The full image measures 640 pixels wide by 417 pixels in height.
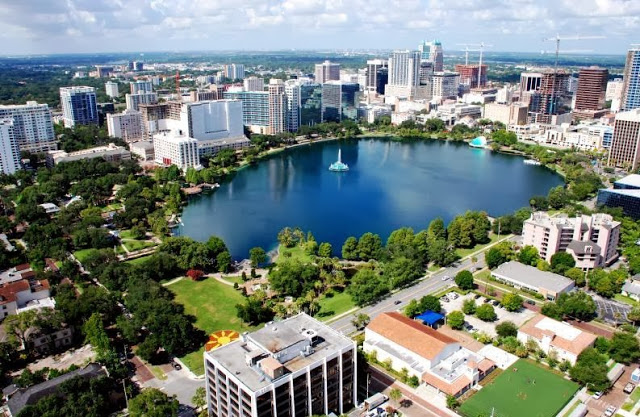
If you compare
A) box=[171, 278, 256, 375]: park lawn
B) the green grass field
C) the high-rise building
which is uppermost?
the high-rise building

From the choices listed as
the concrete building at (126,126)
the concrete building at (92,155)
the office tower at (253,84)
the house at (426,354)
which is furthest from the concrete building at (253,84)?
the house at (426,354)

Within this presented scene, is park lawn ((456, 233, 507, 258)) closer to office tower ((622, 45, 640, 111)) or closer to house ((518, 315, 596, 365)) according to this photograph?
house ((518, 315, 596, 365))

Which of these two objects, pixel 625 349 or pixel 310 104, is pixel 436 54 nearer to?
pixel 310 104

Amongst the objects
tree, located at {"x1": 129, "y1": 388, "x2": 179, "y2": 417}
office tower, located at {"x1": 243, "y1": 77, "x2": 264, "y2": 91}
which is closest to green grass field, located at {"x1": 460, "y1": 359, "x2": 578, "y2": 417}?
tree, located at {"x1": 129, "y1": 388, "x2": 179, "y2": 417}

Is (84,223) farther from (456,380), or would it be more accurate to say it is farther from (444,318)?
(456,380)

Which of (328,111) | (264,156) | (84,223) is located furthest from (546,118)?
(84,223)

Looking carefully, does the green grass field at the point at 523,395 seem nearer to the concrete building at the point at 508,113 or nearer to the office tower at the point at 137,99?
the concrete building at the point at 508,113
